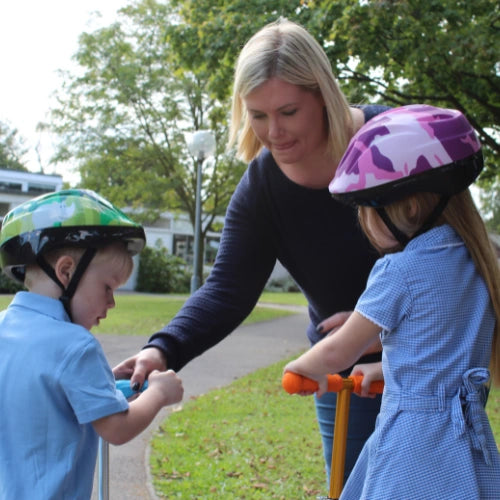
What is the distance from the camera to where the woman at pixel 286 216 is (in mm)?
2424

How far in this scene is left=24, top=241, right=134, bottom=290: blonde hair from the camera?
6.63 ft

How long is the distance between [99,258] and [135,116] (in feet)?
64.5

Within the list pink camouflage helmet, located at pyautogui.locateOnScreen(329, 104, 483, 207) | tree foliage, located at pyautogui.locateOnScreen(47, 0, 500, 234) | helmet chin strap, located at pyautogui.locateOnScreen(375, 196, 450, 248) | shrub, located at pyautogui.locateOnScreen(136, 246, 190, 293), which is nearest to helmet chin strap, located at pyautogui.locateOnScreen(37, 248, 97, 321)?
pink camouflage helmet, located at pyautogui.locateOnScreen(329, 104, 483, 207)

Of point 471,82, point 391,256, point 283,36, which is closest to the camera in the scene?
point 391,256

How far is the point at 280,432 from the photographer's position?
6.58m

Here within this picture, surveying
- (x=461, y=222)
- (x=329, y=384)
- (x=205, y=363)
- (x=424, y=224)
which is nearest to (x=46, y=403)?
(x=329, y=384)

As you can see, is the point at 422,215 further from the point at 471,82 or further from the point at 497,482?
the point at 471,82

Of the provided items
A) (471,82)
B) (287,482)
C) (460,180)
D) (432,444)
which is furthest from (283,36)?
(471,82)

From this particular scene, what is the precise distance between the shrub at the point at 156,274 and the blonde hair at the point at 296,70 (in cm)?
2674

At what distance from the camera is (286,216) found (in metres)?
2.66

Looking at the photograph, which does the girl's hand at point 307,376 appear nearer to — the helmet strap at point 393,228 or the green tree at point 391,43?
the helmet strap at point 393,228

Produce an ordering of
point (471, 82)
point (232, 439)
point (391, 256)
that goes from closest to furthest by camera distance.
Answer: point (391, 256) → point (232, 439) → point (471, 82)

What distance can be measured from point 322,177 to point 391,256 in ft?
2.77

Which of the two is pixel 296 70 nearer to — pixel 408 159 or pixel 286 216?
pixel 286 216
